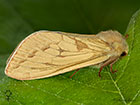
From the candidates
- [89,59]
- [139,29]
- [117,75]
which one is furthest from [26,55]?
[139,29]

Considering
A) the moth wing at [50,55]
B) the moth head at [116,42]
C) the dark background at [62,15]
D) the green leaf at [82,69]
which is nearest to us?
the green leaf at [82,69]

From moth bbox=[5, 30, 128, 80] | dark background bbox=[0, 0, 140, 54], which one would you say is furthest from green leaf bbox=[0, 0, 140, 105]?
moth bbox=[5, 30, 128, 80]

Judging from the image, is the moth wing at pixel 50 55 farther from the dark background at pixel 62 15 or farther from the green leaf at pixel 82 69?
the dark background at pixel 62 15

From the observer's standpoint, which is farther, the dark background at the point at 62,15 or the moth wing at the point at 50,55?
the dark background at the point at 62,15

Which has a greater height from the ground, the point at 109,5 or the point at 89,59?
the point at 109,5

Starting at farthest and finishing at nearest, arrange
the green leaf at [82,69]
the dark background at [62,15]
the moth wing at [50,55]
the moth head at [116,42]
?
the dark background at [62,15] < the moth head at [116,42] < the moth wing at [50,55] < the green leaf at [82,69]

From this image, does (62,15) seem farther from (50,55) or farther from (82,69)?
(50,55)

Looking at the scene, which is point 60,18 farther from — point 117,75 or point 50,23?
point 117,75

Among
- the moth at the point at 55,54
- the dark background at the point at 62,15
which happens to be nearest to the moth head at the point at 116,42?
the moth at the point at 55,54
